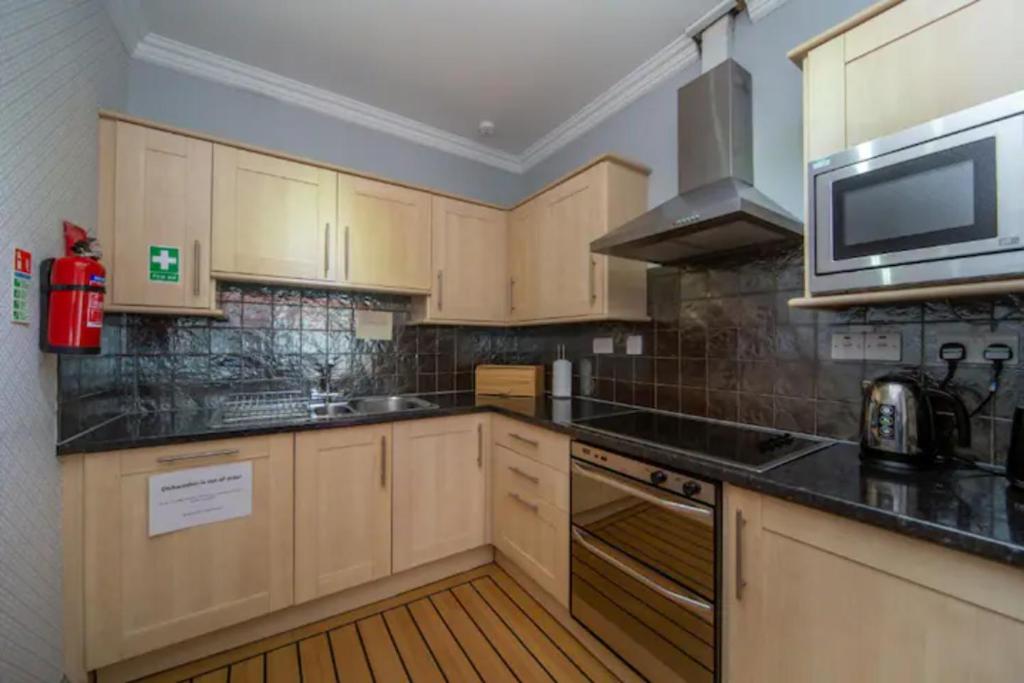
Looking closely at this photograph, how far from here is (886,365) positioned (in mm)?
1252

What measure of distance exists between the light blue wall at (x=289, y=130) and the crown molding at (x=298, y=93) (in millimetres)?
33

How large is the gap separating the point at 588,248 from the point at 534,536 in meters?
1.40

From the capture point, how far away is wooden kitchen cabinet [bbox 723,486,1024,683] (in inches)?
27.0

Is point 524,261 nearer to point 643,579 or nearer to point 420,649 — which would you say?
point 643,579

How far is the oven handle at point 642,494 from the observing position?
1087 mm

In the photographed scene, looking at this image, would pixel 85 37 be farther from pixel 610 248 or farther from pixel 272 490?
pixel 610 248

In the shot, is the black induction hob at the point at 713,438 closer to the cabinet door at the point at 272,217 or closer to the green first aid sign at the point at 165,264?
the cabinet door at the point at 272,217

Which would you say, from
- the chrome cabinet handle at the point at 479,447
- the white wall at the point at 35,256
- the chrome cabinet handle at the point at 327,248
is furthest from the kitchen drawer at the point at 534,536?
the white wall at the point at 35,256

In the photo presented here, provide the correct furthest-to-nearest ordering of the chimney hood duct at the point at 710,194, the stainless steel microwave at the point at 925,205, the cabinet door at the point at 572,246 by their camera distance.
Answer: the cabinet door at the point at 572,246, the chimney hood duct at the point at 710,194, the stainless steel microwave at the point at 925,205

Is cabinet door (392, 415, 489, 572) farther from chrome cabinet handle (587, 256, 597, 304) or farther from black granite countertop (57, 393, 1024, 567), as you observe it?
chrome cabinet handle (587, 256, 597, 304)

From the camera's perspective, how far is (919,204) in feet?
3.10

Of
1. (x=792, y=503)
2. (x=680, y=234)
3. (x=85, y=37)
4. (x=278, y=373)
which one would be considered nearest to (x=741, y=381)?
(x=680, y=234)

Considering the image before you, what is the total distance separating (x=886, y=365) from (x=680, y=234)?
0.78 m

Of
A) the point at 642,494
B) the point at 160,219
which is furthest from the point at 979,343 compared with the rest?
the point at 160,219
